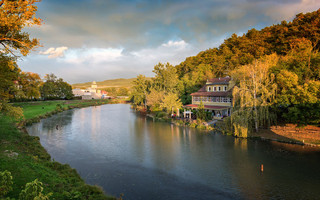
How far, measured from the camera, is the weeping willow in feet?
93.8

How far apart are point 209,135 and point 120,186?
65.7ft

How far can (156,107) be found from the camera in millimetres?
61094

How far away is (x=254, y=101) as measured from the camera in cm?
2912

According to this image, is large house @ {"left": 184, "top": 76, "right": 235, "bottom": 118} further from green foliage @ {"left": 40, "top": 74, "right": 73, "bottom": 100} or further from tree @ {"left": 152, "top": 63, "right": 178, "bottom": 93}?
green foliage @ {"left": 40, "top": 74, "right": 73, "bottom": 100}

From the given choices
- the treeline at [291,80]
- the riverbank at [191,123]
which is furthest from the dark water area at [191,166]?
the riverbank at [191,123]

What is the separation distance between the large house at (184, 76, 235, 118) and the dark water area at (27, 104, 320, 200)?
37.5 feet

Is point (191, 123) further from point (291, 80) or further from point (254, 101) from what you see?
point (291, 80)

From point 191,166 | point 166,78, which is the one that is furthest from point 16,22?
point 166,78

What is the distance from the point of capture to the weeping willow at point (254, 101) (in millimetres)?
28578

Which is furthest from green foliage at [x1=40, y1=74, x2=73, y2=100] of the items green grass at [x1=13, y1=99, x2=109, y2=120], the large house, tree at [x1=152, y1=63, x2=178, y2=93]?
the large house

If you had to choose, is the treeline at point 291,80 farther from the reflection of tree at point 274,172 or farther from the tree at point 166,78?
the tree at point 166,78

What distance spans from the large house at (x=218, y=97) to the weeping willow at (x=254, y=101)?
8903 millimetres

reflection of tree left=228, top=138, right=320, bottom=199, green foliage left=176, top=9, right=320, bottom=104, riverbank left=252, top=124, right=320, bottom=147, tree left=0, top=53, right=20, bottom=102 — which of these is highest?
green foliage left=176, top=9, right=320, bottom=104

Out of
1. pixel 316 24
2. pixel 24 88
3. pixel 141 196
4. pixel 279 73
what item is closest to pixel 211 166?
pixel 141 196
